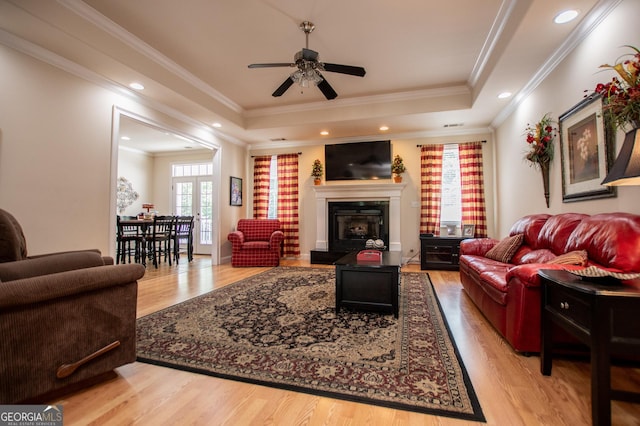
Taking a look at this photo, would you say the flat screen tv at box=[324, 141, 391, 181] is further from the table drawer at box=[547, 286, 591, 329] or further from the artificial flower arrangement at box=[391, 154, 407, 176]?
the table drawer at box=[547, 286, 591, 329]

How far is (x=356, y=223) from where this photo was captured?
5.98m

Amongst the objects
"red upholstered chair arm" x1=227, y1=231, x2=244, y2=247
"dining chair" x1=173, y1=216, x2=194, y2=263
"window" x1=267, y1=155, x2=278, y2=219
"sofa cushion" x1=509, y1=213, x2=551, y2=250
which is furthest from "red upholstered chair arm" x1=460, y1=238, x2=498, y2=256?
"dining chair" x1=173, y1=216, x2=194, y2=263

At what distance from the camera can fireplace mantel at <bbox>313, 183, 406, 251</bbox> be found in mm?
5621

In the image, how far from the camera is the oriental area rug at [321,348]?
5.04 ft

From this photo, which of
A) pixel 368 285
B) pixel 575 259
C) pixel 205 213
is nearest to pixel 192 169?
pixel 205 213

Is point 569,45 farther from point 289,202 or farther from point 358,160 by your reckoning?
point 289,202

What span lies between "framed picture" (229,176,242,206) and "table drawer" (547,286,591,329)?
5.52 meters

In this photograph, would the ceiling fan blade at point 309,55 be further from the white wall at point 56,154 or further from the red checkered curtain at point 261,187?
the red checkered curtain at point 261,187

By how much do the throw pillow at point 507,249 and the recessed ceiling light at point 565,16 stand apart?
2.00 m

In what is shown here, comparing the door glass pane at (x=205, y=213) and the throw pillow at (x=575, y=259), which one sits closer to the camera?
the throw pillow at (x=575, y=259)

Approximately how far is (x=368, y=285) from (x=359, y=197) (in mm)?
3309

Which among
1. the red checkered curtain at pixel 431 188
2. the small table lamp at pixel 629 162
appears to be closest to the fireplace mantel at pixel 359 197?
the red checkered curtain at pixel 431 188

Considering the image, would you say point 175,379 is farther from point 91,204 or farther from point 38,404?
point 91,204

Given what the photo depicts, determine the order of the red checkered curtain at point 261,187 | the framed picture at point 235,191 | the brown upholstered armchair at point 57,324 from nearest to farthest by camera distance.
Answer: the brown upholstered armchair at point 57,324, the framed picture at point 235,191, the red checkered curtain at point 261,187
